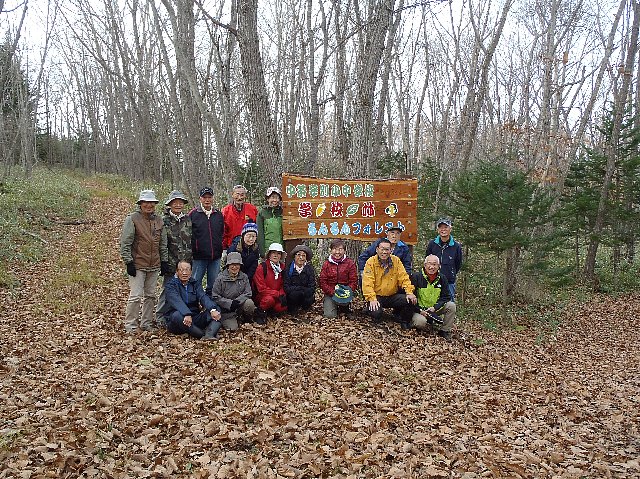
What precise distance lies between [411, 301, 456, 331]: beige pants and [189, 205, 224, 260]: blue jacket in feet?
11.3

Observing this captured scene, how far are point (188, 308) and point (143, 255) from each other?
1019 mm

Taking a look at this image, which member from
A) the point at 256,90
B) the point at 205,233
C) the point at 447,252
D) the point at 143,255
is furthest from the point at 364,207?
the point at 143,255

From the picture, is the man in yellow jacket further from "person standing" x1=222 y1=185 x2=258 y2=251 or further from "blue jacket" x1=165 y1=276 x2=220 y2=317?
"blue jacket" x1=165 y1=276 x2=220 y2=317

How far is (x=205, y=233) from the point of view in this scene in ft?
26.4

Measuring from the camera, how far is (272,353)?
22.6 feet

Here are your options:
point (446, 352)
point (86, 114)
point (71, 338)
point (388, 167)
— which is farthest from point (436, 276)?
point (86, 114)

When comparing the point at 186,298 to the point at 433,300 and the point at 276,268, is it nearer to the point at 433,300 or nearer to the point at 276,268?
the point at 276,268

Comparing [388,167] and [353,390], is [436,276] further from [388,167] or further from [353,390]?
[388,167]

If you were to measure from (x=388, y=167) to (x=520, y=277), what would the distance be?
326 inches

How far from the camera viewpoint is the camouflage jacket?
7687mm

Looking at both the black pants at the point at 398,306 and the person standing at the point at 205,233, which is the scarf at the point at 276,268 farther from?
the black pants at the point at 398,306

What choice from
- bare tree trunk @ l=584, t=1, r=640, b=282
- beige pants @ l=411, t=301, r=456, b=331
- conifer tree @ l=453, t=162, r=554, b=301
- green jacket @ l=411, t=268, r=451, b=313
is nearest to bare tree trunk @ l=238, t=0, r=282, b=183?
green jacket @ l=411, t=268, r=451, b=313

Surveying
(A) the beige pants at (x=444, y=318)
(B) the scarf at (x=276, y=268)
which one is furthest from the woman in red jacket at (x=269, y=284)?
(A) the beige pants at (x=444, y=318)

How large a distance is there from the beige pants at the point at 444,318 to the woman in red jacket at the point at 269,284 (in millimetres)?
2201
